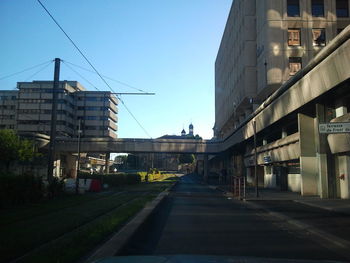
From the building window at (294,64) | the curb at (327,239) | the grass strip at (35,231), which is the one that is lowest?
the curb at (327,239)

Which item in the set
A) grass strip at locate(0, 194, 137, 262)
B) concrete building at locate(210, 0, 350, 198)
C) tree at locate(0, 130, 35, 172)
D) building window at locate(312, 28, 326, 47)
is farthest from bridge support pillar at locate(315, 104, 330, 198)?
tree at locate(0, 130, 35, 172)

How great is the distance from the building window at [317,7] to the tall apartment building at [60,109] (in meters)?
70.5

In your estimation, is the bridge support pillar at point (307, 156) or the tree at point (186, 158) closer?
the bridge support pillar at point (307, 156)

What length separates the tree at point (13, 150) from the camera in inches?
2253

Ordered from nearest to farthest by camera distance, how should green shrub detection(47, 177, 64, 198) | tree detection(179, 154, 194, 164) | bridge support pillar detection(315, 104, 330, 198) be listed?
→ green shrub detection(47, 177, 64, 198), bridge support pillar detection(315, 104, 330, 198), tree detection(179, 154, 194, 164)

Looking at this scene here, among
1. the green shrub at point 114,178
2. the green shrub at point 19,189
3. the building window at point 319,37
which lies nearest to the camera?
the green shrub at point 19,189

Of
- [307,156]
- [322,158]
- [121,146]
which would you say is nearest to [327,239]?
[322,158]

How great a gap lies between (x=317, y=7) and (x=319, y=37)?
333cm

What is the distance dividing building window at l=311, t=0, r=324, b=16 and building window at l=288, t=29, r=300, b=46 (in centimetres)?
275

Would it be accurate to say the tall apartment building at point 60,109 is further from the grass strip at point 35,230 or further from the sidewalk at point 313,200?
the grass strip at point 35,230

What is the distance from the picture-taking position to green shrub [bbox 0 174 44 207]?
55.4ft

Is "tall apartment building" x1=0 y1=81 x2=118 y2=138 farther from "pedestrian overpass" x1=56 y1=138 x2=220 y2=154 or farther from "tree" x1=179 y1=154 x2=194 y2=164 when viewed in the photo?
"tree" x1=179 y1=154 x2=194 y2=164

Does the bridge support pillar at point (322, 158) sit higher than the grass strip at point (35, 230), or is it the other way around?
the bridge support pillar at point (322, 158)

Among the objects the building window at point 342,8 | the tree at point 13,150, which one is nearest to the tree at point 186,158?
the tree at point 13,150
